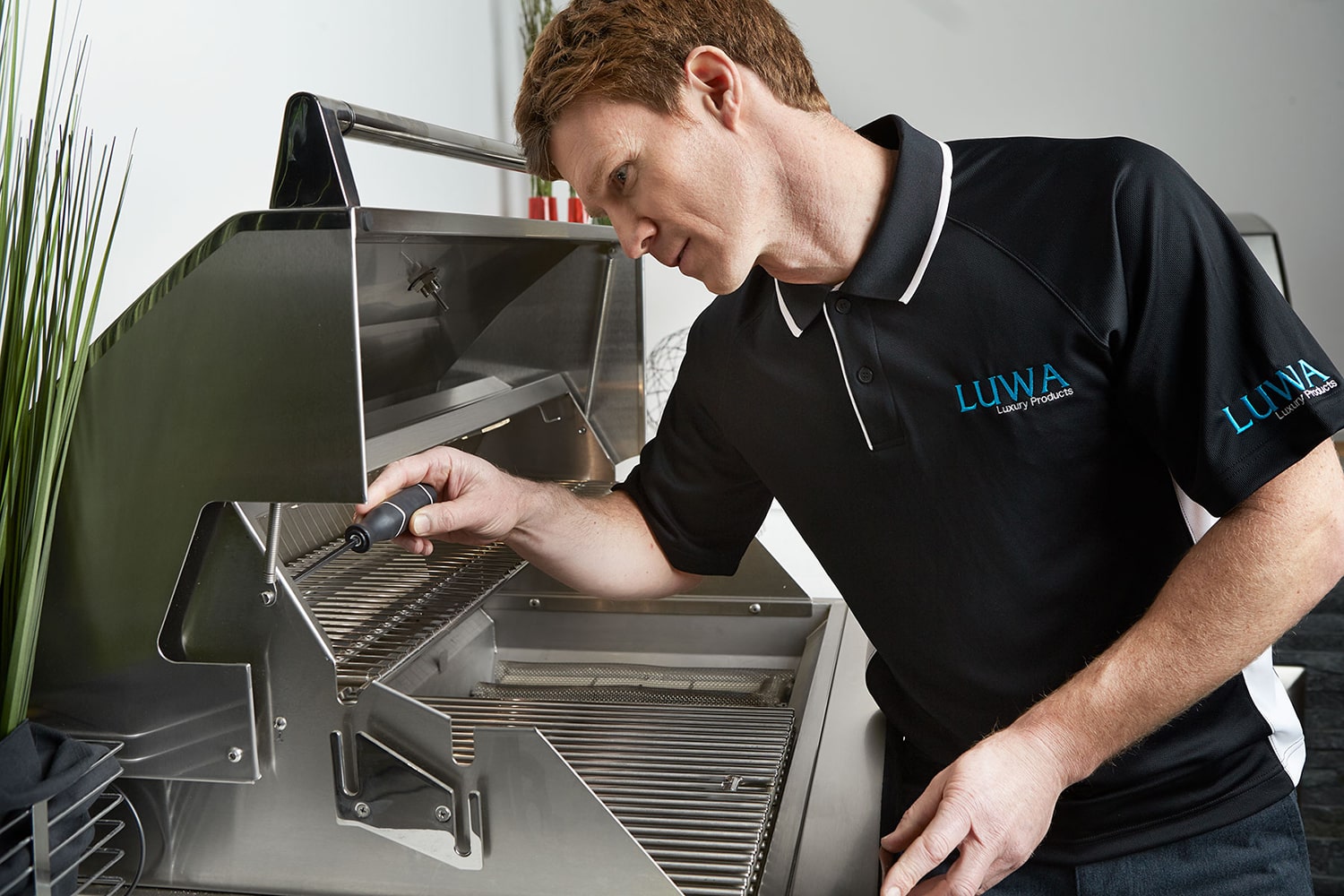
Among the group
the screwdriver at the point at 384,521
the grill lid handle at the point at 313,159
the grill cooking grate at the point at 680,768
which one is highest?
the grill lid handle at the point at 313,159

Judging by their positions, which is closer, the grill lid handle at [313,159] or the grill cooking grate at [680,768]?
the grill lid handle at [313,159]

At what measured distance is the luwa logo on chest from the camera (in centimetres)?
106

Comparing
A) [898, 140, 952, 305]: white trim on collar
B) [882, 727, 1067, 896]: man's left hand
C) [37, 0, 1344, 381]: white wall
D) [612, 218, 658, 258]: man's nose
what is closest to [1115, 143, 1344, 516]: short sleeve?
[898, 140, 952, 305]: white trim on collar

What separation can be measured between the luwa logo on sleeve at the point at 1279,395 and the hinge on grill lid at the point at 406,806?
0.72 meters

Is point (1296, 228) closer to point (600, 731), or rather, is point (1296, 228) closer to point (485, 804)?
point (600, 731)

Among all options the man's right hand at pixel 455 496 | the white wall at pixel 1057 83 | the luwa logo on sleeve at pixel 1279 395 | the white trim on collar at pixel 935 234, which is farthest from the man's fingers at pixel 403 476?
the white wall at pixel 1057 83

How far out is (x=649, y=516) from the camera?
1.41 metres

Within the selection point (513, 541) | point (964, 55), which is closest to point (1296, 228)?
point (964, 55)

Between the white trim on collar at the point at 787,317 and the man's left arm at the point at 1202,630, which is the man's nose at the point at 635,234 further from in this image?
the man's left arm at the point at 1202,630

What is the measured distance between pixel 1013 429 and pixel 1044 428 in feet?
0.09

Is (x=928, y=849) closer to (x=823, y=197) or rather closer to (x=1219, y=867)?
(x=1219, y=867)

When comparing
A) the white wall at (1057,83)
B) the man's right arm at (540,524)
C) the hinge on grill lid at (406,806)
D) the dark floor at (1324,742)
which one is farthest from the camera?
the white wall at (1057,83)

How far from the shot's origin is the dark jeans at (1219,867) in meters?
1.07

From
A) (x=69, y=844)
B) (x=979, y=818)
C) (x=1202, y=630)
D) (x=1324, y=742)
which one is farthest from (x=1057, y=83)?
(x=69, y=844)
